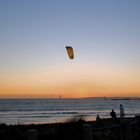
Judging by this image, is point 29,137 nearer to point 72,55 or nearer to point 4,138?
point 4,138

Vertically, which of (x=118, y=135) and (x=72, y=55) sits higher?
(x=72, y=55)

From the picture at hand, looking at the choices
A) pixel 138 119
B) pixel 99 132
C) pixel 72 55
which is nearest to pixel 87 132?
pixel 99 132

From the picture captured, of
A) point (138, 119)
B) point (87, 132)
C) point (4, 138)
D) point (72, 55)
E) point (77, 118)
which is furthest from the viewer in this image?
point (77, 118)

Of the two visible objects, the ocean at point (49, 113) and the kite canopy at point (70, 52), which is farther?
the ocean at point (49, 113)

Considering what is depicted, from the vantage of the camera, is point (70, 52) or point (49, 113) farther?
point (49, 113)

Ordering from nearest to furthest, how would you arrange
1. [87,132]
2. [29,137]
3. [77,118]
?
1. [29,137]
2. [87,132]
3. [77,118]

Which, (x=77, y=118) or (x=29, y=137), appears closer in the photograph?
(x=29, y=137)

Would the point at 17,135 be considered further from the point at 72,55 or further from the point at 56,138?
the point at 72,55

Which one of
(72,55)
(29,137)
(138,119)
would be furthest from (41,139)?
(138,119)

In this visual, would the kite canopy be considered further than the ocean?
No
